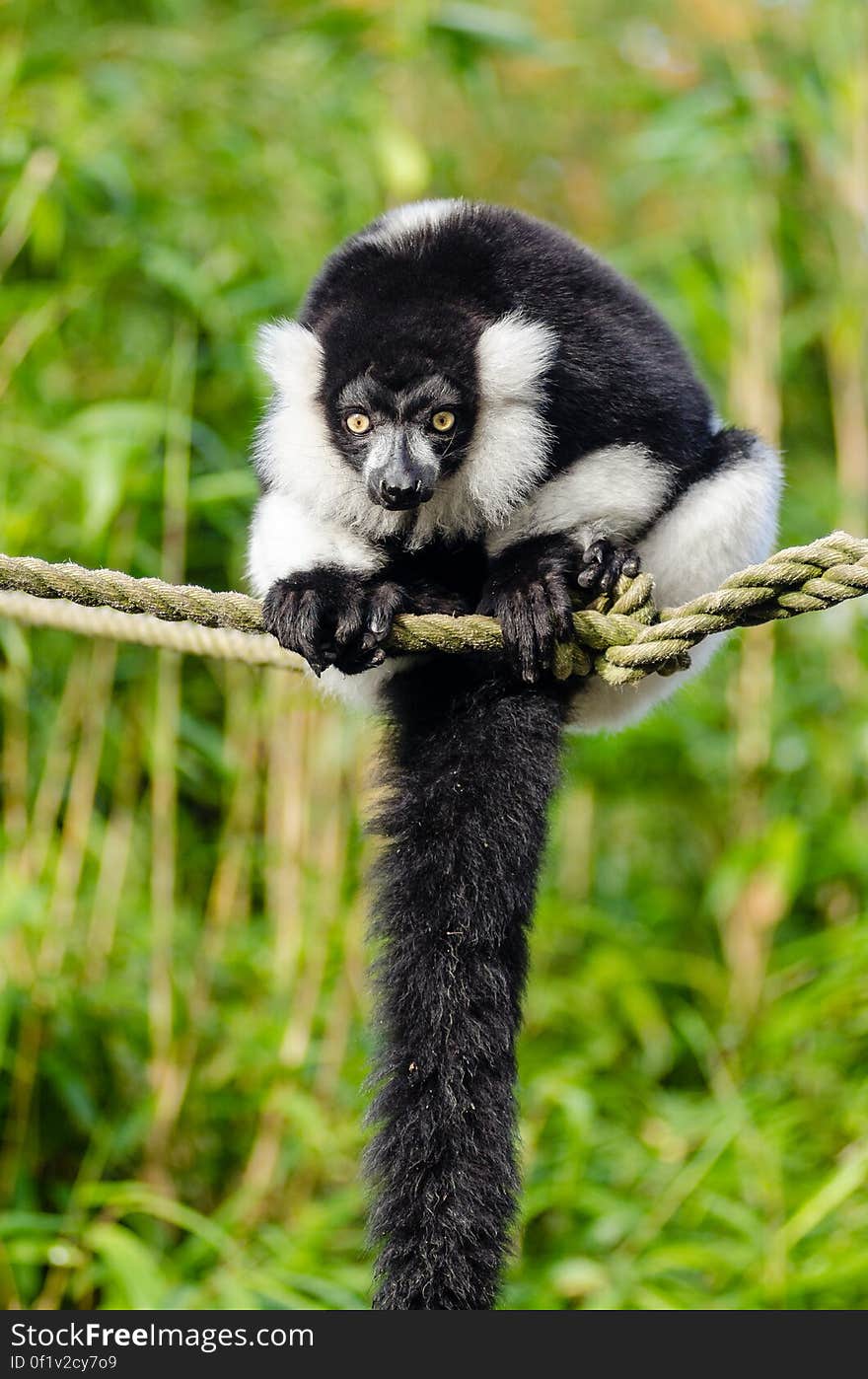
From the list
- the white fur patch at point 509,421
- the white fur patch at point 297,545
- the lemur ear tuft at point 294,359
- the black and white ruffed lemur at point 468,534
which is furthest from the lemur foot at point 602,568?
the lemur ear tuft at point 294,359

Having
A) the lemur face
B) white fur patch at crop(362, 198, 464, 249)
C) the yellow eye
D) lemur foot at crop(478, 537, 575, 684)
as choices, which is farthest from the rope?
white fur patch at crop(362, 198, 464, 249)

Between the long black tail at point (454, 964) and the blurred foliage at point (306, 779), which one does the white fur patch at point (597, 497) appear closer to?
the long black tail at point (454, 964)

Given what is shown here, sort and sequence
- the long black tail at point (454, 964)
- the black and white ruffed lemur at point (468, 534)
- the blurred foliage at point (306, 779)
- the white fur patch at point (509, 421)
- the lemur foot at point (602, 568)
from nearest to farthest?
the long black tail at point (454, 964), the black and white ruffed lemur at point (468, 534), the lemur foot at point (602, 568), the white fur patch at point (509, 421), the blurred foliage at point (306, 779)

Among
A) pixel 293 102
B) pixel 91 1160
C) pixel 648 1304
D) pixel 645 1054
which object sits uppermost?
pixel 293 102

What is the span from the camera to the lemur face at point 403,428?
2279 millimetres

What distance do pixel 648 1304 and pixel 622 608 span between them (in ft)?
5.65

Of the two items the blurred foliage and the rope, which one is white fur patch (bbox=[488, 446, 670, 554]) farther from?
the blurred foliage

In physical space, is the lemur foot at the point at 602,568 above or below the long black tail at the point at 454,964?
above

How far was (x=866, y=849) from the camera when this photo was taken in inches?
148

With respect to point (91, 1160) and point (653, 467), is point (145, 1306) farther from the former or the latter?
point (653, 467)

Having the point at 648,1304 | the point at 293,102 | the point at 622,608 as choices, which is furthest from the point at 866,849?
the point at 293,102

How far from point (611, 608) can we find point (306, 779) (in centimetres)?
167

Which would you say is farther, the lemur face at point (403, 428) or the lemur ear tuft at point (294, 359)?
the lemur ear tuft at point (294, 359)

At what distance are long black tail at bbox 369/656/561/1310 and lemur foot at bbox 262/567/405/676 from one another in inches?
9.9
